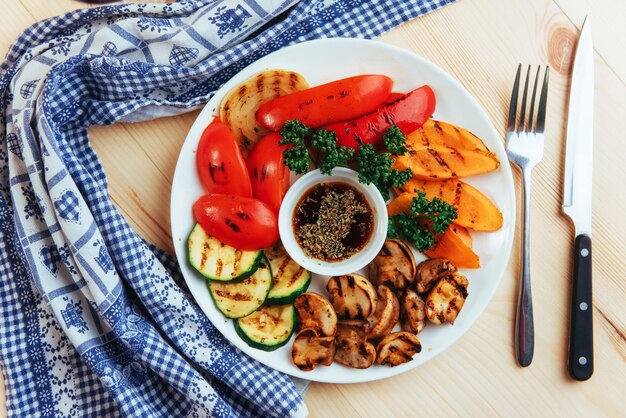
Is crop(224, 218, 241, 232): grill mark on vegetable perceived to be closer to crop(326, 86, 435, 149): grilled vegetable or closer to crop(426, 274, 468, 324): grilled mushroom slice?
crop(326, 86, 435, 149): grilled vegetable

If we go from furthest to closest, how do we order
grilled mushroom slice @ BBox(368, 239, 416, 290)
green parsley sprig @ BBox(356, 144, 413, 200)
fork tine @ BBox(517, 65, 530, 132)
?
fork tine @ BBox(517, 65, 530, 132) → grilled mushroom slice @ BBox(368, 239, 416, 290) → green parsley sprig @ BBox(356, 144, 413, 200)

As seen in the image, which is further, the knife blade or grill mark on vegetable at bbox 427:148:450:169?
the knife blade

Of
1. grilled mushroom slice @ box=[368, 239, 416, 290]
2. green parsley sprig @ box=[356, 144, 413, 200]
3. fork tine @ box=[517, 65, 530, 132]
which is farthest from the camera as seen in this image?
fork tine @ box=[517, 65, 530, 132]

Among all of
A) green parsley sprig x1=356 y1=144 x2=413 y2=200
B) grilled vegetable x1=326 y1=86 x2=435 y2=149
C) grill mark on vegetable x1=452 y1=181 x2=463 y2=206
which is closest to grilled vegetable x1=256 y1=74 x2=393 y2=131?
grilled vegetable x1=326 y1=86 x2=435 y2=149

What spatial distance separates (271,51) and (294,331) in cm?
95

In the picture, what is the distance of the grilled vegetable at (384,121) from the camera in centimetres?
186

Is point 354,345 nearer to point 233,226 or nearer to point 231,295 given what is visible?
point 231,295

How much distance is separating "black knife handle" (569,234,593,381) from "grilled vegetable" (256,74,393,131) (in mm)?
875

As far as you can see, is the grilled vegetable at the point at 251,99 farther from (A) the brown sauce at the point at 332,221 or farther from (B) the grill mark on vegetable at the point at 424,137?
(B) the grill mark on vegetable at the point at 424,137

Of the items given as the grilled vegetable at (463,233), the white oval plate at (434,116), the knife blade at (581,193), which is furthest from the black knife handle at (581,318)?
the grilled vegetable at (463,233)

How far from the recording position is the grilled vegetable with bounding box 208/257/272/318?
1875 millimetres

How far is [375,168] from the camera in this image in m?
1.80

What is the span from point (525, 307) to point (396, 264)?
0.47 metres

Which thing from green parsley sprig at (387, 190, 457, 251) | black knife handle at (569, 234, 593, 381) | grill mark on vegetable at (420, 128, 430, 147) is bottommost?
black knife handle at (569, 234, 593, 381)
